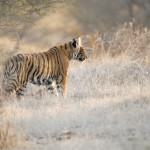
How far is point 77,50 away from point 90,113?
→ 3928 millimetres

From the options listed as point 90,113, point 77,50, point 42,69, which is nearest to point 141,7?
point 77,50

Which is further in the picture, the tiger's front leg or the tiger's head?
the tiger's head

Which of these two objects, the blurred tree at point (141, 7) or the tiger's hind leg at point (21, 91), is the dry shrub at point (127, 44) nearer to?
the tiger's hind leg at point (21, 91)

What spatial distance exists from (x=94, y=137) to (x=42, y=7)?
28.1 feet

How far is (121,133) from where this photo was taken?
10836 mm

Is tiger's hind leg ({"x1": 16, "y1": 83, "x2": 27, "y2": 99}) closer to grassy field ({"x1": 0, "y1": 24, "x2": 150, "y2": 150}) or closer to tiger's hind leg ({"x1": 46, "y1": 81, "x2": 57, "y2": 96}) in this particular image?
grassy field ({"x1": 0, "y1": 24, "x2": 150, "y2": 150})

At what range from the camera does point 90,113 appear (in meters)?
12.1

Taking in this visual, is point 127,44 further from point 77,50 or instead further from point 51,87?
point 51,87

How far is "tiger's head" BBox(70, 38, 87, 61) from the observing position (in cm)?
1574

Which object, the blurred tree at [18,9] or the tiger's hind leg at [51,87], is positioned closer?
the tiger's hind leg at [51,87]

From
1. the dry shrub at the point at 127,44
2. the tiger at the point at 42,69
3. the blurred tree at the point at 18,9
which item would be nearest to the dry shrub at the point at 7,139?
the tiger at the point at 42,69

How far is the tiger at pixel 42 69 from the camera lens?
14289mm

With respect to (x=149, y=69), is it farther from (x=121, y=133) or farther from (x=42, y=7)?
(x=121, y=133)

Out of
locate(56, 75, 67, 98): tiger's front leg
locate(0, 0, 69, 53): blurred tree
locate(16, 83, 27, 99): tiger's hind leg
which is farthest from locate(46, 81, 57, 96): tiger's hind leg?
locate(0, 0, 69, 53): blurred tree
